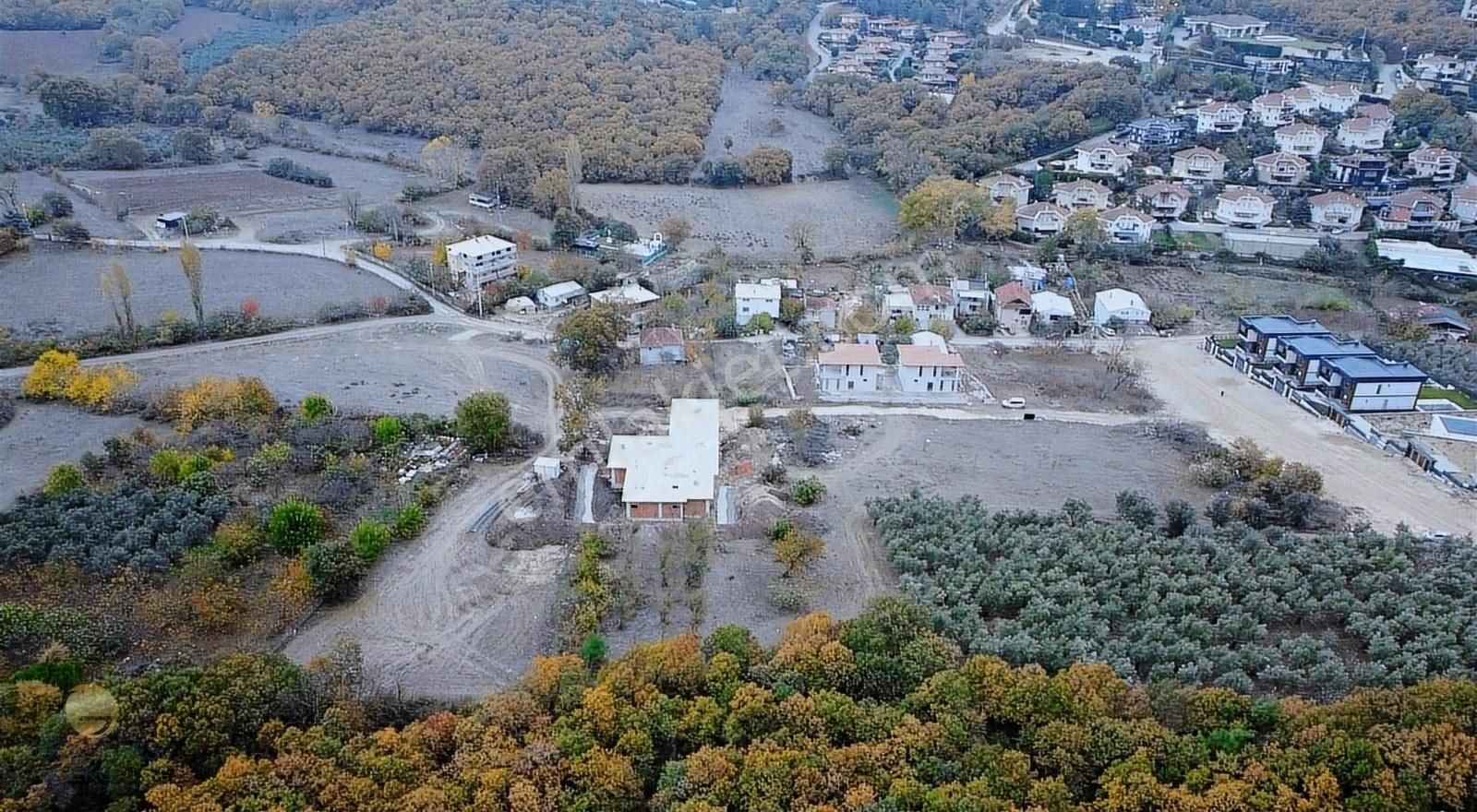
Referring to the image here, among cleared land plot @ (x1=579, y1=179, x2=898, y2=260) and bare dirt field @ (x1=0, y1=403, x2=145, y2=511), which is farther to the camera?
cleared land plot @ (x1=579, y1=179, x2=898, y2=260)

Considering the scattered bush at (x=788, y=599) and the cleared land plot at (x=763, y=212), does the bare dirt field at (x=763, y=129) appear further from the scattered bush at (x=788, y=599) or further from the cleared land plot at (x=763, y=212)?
the scattered bush at (x=788, y=599)

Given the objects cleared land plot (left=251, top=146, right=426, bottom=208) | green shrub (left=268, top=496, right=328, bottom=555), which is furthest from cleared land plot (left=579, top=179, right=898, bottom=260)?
green shrub (left=268, top=496, right=328, bottom=555)

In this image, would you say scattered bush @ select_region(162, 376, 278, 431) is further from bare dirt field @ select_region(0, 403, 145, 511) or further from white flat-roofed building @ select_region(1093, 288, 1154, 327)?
white flat-roofed building @ select_region(1093, 288, 1154, 327)

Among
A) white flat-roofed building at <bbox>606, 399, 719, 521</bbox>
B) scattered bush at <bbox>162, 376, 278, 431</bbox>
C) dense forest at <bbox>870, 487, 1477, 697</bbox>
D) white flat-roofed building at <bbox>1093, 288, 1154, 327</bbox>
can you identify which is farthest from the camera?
white flat-roofed building at <bbox>1093, 288, 1154, 327</bbox>

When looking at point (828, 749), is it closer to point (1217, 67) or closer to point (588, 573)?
point (588, 573)

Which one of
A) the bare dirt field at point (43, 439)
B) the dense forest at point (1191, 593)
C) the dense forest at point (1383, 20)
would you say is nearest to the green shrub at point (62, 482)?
the bare dirt field at point (43, 439)

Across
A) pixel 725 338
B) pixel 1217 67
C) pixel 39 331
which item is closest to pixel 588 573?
pixel 725 338
